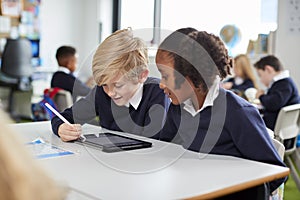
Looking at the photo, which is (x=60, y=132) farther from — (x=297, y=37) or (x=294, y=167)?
(x=297, y=37)

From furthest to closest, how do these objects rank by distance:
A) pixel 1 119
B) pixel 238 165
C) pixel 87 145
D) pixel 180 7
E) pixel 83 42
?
pixel 83 42 → pixel 180 7 → pixel 87 145 → pixel 238 165 → pixel 1 119

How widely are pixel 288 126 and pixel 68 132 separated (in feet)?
5.97

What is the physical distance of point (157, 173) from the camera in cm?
143

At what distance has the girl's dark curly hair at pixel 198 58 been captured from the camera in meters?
1.83

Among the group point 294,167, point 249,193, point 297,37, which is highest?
point 297,37

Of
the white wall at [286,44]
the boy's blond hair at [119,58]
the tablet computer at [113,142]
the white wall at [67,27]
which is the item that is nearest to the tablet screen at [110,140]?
the tablet computer at [113,142]

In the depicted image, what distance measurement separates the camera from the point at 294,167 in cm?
339

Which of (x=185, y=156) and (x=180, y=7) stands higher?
(x=180, y=7)

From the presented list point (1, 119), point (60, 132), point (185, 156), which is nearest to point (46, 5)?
point (60, 132)

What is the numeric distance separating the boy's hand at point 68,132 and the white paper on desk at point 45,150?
83mm

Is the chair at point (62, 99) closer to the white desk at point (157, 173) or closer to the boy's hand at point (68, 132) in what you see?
the boy's hand at point (68, 132)

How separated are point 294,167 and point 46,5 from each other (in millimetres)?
4758

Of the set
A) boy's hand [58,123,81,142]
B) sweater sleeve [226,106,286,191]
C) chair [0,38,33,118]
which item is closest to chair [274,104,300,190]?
sweater sleeve [226,106,286,191]

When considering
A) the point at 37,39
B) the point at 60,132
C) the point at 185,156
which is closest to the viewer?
the point at 185,156
